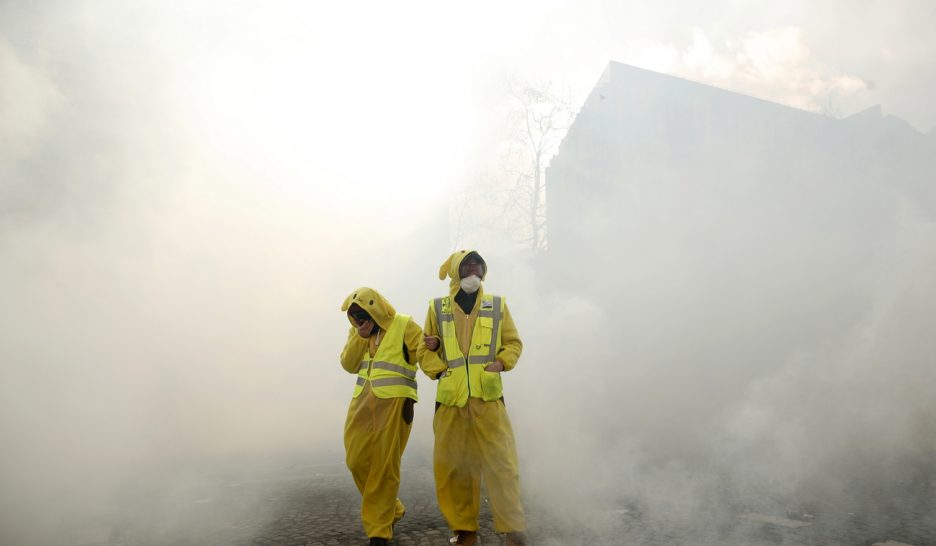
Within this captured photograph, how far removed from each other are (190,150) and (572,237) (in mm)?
5890

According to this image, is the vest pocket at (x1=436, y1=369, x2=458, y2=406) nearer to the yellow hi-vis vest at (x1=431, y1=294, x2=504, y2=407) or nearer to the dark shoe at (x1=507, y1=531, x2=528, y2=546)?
the yellow hi-vis vest at (x1=431, y1=294, x2=504, y2=407)

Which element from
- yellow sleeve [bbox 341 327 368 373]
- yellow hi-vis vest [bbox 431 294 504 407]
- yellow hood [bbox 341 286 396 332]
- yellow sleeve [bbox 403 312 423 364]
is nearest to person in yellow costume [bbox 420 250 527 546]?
yellow hi-vis vest [bbox 431 294 504 407]

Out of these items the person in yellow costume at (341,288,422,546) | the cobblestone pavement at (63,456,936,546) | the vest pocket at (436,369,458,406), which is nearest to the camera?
the cobblestone pavement at (63,456,936,546)

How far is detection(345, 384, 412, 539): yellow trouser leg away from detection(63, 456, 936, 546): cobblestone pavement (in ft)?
0.72

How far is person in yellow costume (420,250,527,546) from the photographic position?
3279mm

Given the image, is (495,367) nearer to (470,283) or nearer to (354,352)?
(470,283)

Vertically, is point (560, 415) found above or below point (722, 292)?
below

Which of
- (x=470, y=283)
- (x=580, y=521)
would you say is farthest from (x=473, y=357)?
(x=580, y=521)

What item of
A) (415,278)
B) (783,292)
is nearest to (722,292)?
(783,292)

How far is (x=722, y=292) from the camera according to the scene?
7.90 meters

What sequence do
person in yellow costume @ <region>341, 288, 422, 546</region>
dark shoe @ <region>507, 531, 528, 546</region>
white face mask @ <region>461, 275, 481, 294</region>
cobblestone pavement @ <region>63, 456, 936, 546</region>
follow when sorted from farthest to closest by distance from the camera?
1. person in yellow costume @ <region>341, 288, 422, 546</region>
2. white face mask @ <region>461, 275, 481, 294</region>
3. cobblestone pavement @ <region>63, 456, 936, 546</region>
4. dark shoe @ <region>507, 531, 528, 546</region>

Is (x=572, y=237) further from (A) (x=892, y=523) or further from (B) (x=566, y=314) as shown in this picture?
(A) (x=892, y=523)

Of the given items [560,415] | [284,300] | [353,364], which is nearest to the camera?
[353,364]

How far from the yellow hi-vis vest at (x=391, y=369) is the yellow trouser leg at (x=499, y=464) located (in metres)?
0.60
